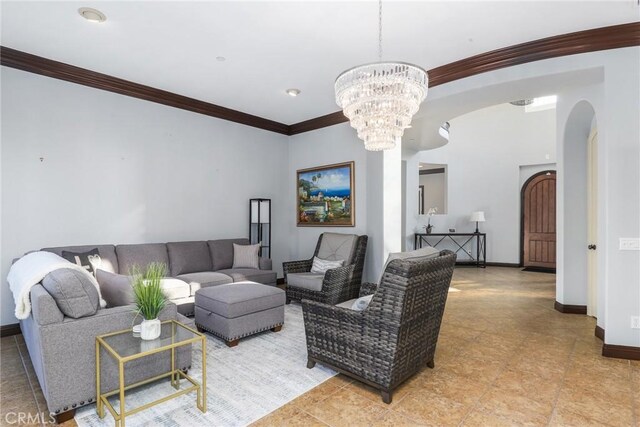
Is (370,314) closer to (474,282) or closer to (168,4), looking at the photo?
(168,4)

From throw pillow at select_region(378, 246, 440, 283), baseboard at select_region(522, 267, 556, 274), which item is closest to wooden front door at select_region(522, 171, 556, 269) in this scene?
baseboard at select_region(522, 267, 556, 274)

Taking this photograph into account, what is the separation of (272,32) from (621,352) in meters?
4.38

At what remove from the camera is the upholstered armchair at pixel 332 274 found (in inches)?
173

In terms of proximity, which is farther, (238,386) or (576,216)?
(576,216)

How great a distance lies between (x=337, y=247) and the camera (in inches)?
201

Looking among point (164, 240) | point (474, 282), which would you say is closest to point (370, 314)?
point (164, 240)

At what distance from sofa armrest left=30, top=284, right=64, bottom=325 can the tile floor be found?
0.70 m

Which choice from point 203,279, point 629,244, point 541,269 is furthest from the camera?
point 541,269

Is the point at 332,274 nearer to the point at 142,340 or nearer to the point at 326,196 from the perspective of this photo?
the point at 326,196

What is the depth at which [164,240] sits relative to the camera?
4.80 metres

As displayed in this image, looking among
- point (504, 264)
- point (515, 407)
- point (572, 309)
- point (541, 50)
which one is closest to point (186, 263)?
point (515, 407)

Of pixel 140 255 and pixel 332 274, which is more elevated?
pixel 140 255

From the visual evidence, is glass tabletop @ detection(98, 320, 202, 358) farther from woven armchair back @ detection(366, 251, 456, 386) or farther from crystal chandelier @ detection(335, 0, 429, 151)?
crystal chandelier @ detection(335, 0, 429, 151)

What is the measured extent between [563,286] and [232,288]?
4355 millimetres
